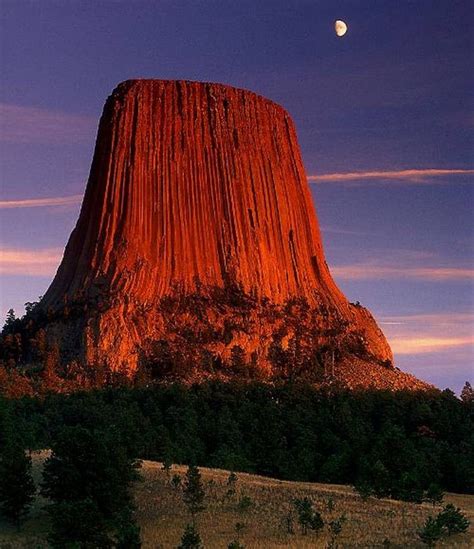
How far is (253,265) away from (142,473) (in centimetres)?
4874

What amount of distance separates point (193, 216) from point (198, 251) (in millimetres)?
3768

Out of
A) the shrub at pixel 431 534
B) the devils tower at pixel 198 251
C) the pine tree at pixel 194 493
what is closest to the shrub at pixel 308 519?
the shrub at pixel 431 534

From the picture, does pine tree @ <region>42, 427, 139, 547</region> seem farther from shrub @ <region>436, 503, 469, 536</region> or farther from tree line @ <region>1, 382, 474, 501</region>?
shrub @ <region>436, 503, 469, 536</region>

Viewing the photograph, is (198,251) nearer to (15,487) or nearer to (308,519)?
(15,487)

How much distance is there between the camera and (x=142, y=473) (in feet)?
140

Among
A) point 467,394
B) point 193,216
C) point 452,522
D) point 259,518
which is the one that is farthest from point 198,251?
point 452,522

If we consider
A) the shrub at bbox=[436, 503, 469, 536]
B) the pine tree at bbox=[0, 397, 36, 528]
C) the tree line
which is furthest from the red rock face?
the shrub at bbox=[436, 503, 469, 536]

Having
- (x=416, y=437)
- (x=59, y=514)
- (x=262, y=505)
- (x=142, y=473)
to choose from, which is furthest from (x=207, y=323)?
(x=59, y=514)

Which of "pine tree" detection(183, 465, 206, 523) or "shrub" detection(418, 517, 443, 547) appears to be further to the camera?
"pine tree" detection(183, 465, 206, 523)

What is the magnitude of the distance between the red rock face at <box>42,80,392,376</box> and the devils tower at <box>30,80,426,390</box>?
0.12m

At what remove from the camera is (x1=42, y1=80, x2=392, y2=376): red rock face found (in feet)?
283

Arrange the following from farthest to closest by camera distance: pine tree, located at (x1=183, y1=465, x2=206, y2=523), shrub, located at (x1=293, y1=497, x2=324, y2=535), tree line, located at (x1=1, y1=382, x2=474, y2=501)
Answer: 1. tree line, located at (x1=1, y1=382, x2=474, y2=501)
2. pine tree, located at (x1=183, y1=465, x2=206, y2=523)
3. shrub, located at (x1=293, y1=497, x2=324, y2=535)

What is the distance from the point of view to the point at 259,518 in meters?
35.6

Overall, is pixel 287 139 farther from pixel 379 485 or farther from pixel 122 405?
pixel 379 485
